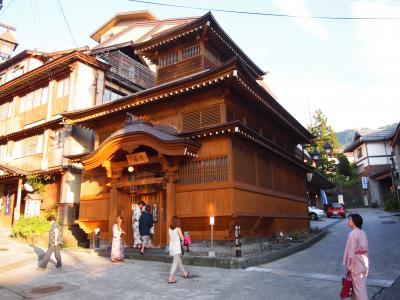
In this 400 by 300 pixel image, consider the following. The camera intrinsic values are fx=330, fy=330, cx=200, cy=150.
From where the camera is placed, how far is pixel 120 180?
617 inches

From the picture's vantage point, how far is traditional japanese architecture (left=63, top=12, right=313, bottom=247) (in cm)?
1284

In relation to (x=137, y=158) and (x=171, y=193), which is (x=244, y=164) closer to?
(x=171, y=193)

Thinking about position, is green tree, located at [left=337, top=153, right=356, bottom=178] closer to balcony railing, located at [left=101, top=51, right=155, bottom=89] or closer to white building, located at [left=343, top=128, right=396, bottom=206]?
white building, located at [left=343, top=128, right=396, bottom=206]

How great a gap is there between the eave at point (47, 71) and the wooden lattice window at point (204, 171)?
12134 mm

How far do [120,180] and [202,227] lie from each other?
16.1 feet

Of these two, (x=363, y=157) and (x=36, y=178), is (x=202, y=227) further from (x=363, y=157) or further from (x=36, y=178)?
(x=363, y=157)

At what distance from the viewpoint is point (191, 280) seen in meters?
9.30

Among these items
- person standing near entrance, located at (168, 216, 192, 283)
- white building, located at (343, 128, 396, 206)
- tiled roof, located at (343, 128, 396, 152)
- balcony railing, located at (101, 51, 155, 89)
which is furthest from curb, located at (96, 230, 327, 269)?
tiled roof, located at (343, 128, 396, 152)

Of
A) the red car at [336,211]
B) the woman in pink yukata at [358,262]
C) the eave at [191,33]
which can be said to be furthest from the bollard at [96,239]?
the red car at [336,211]

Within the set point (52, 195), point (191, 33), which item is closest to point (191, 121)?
point (191, 33)

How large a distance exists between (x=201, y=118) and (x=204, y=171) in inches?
97.3

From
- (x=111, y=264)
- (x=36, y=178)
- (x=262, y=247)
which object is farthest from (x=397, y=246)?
(x=36, y=178)

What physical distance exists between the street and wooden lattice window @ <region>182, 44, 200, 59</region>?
11305 millimetres

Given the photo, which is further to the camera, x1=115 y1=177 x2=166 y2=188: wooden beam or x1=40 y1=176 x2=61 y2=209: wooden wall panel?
x1=40 y1=176 x2=61 y2=209: wooden wall panel
